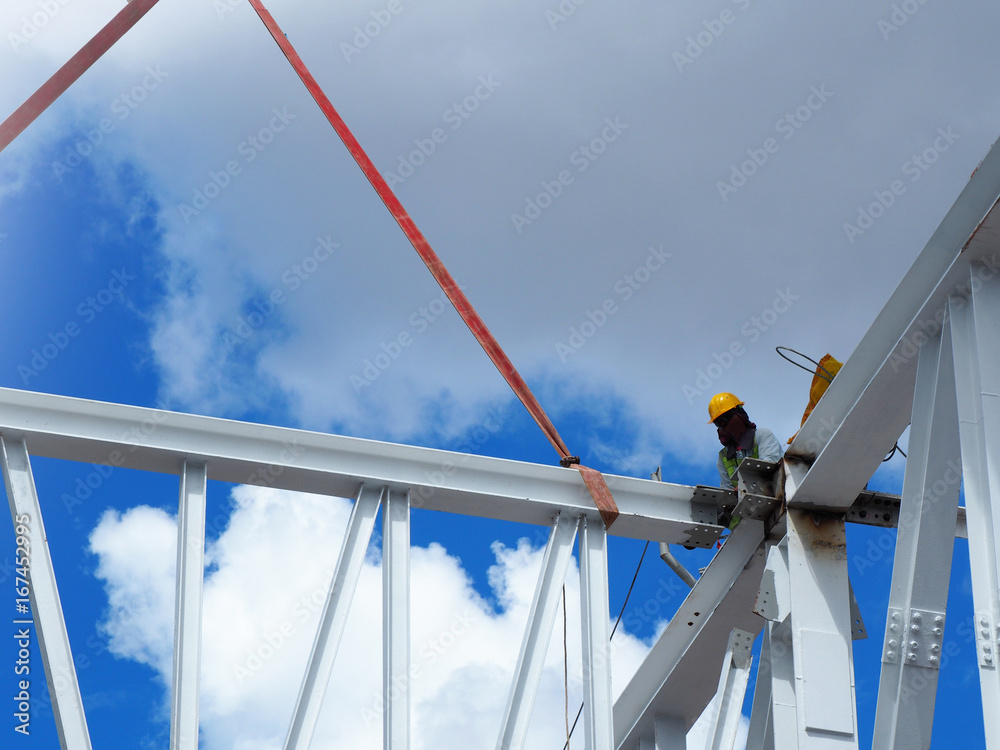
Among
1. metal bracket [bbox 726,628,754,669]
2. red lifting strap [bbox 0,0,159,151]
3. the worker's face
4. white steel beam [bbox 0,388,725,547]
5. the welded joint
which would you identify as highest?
red lifting strap [bbox 0,0,159,151]

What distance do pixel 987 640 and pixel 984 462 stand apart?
99 centimetres

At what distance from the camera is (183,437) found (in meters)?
8.26

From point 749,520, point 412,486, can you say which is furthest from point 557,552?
point 749,520

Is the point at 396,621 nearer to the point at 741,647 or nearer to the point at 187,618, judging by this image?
the point at 187,618

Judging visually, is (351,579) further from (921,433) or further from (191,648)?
(921,433)

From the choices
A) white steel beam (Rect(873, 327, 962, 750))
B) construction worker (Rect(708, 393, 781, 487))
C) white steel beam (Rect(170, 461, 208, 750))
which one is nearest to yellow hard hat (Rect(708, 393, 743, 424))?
construction worker (Rect(708, 393, 781, 487))

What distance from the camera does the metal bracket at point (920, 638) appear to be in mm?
6859

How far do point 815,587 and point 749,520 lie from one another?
0.98 meters

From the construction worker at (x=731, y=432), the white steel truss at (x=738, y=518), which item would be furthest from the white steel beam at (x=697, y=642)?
the construction worker at (x=731, y=432)

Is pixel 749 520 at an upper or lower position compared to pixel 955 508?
upper

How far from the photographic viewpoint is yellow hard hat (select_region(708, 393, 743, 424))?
11.0 m

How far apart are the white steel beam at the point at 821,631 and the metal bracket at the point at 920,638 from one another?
142cm

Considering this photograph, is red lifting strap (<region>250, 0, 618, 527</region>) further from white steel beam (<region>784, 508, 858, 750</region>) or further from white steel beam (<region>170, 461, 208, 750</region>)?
white steel beam (<region>170, 461, 208, 750</region>)

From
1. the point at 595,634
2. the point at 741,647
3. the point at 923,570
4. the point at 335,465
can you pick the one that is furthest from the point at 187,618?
the point at 923,570
